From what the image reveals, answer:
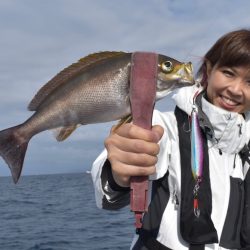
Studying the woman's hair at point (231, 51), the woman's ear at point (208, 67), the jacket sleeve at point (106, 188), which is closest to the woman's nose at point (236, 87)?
the woman's hair at point (231, 51)

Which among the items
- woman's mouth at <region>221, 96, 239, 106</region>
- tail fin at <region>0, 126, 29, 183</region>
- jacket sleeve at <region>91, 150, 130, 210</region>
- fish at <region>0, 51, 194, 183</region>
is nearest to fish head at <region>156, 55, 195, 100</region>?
fish at <region>0, 51, 194, 183</region>

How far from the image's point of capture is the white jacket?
145 inches

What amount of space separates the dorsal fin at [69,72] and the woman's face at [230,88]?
1624 millimetres

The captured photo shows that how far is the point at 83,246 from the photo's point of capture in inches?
650

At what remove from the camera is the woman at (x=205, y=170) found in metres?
3.62

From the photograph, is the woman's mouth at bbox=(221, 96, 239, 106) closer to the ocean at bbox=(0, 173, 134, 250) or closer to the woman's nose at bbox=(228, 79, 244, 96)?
the woman's nose at bbox=(228, 79, 244, 96)

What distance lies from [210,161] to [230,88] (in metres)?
0.65

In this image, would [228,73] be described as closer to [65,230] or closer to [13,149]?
[13,149]

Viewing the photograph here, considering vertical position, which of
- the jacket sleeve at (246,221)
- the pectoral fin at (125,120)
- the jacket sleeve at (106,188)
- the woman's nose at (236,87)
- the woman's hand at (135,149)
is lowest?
the jacket sleeve at (246,221)

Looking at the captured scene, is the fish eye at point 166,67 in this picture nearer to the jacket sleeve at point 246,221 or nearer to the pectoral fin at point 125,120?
the pectoral fin at point 125,120

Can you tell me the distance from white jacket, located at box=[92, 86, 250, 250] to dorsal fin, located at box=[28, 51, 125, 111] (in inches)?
42.2

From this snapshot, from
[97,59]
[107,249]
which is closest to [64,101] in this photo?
[97,59]

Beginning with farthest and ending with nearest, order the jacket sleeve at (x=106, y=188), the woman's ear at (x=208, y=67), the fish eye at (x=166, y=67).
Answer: the woman's ear at (x=208, y=67)
the jacket sleeve at (x=106, y=188)
the fish eye at (x=166, y=67)

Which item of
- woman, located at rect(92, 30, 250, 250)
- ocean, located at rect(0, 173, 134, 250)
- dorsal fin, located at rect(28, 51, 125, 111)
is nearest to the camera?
dorsal fin, located at rect(28, 51, 125, 111)
